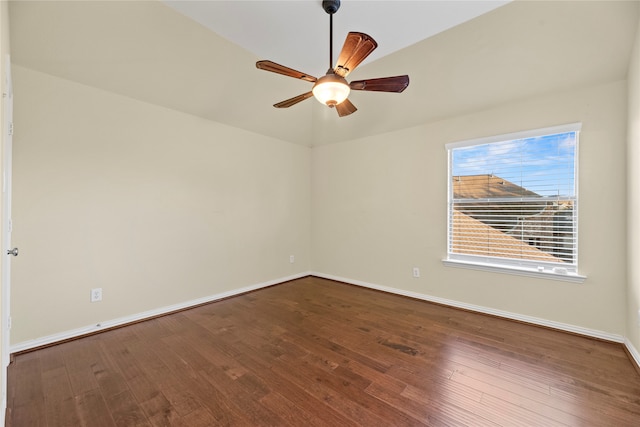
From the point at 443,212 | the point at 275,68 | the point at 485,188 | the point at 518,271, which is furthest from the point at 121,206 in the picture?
the point at 518,271

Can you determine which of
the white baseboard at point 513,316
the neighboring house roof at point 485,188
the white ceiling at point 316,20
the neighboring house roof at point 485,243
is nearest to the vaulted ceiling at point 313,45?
the white ceiling at point 316,20

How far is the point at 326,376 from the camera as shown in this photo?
2004mm

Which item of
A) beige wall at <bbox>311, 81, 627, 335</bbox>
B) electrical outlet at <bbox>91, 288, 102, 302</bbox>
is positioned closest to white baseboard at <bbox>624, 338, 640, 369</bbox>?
beige wall at <bbox>311, 81, 627, 335</bbox>

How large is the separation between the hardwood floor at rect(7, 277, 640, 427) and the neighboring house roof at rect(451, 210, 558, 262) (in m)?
0.75

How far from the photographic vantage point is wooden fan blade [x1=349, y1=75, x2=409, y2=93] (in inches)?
75.7

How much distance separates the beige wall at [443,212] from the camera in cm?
252

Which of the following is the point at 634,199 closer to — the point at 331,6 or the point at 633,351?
the point at 633,351

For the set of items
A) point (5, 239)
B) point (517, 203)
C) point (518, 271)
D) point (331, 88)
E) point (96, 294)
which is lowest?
point (96, 294)

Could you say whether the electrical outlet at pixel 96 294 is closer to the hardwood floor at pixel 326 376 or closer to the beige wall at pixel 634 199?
the hardwood floor at pixel 326 376

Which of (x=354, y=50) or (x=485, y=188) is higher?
(x=354, y=50)

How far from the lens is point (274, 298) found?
3.75 m

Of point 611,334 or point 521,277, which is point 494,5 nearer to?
point 521,277

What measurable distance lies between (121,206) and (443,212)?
3.77m

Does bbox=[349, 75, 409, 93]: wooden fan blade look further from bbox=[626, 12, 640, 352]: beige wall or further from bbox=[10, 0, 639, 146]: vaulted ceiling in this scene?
bbox=[626, 12, 640, 352]: beige wall
